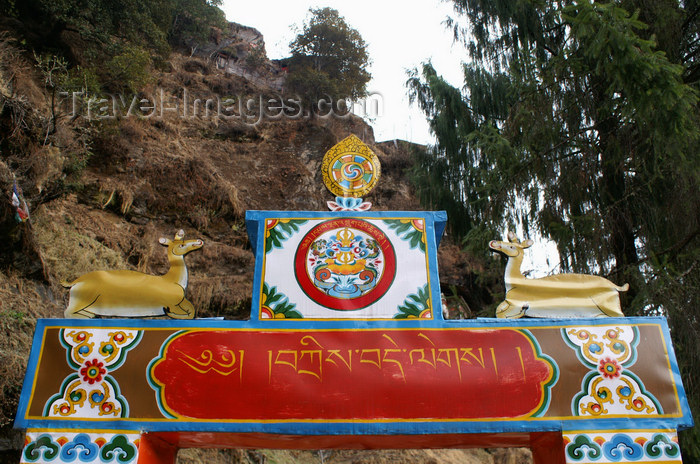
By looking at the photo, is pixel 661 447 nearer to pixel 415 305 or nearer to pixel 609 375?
pixel 609 375

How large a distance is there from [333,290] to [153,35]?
14.2 metres

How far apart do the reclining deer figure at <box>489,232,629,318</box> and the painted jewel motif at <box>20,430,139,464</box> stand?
10.9 ft

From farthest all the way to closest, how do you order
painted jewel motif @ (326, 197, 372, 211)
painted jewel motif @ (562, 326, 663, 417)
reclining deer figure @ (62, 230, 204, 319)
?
painted jewel motif @ (326, 197, 372, 211) → reclining deer figure @ (62, 230, 204, 319) → painted jewel motif @ (562, 326, 663, 417)

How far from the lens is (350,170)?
6.04 meters

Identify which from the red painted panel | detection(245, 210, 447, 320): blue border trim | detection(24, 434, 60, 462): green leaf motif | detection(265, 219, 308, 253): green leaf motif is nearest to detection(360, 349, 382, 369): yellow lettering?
the red painted panel

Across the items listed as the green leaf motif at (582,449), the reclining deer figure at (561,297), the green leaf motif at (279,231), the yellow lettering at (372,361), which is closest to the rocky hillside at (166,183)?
the green leaf motif at (279,231)

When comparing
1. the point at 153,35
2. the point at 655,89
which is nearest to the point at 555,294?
the point at 655,89

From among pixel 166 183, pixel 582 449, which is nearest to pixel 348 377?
pixel 582 449

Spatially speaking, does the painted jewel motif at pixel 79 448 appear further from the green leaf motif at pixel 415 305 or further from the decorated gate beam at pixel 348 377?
the green leaf motif at pixel 415 305

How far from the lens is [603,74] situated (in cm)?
896

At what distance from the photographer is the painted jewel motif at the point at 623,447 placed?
4531mm

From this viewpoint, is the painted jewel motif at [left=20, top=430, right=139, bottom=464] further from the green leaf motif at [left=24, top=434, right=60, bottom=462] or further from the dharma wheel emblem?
the dharma wheel emblem

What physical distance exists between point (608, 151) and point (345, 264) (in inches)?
229

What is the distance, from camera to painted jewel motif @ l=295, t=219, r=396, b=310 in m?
5.32
